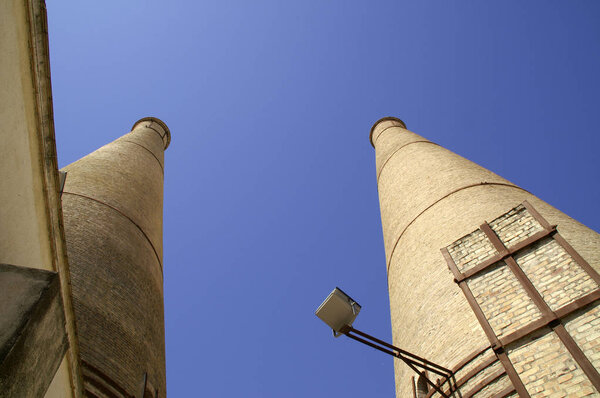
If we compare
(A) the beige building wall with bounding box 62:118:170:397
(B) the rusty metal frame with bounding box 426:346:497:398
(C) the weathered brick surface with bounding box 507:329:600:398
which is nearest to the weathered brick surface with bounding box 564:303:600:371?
(C) the weathered brick surface with bounding box 507:329:600:398

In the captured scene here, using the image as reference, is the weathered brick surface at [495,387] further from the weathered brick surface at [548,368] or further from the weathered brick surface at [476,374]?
the weathered brick surface at [548,368]

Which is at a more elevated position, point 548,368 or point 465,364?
point 465,364

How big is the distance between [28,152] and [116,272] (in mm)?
3609

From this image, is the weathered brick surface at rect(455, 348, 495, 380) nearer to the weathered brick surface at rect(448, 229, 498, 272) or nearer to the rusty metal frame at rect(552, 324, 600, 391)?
the rusty metal frame at rect(552, 324, 600, 391)

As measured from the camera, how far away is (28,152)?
3492 millimetres

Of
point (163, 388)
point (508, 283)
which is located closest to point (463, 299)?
point (508, 283)

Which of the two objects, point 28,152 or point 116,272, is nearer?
point 28,152

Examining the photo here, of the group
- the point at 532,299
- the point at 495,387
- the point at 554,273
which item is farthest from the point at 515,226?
the point at 495,387

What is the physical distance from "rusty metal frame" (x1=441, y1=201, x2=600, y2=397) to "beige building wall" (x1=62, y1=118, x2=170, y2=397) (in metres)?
3.79

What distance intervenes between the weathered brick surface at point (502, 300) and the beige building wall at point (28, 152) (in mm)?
4116

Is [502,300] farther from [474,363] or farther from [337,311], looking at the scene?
[337,311]

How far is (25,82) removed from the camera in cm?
343

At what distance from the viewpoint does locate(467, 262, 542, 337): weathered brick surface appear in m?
5.19

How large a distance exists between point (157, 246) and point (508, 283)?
5689 millimetres
